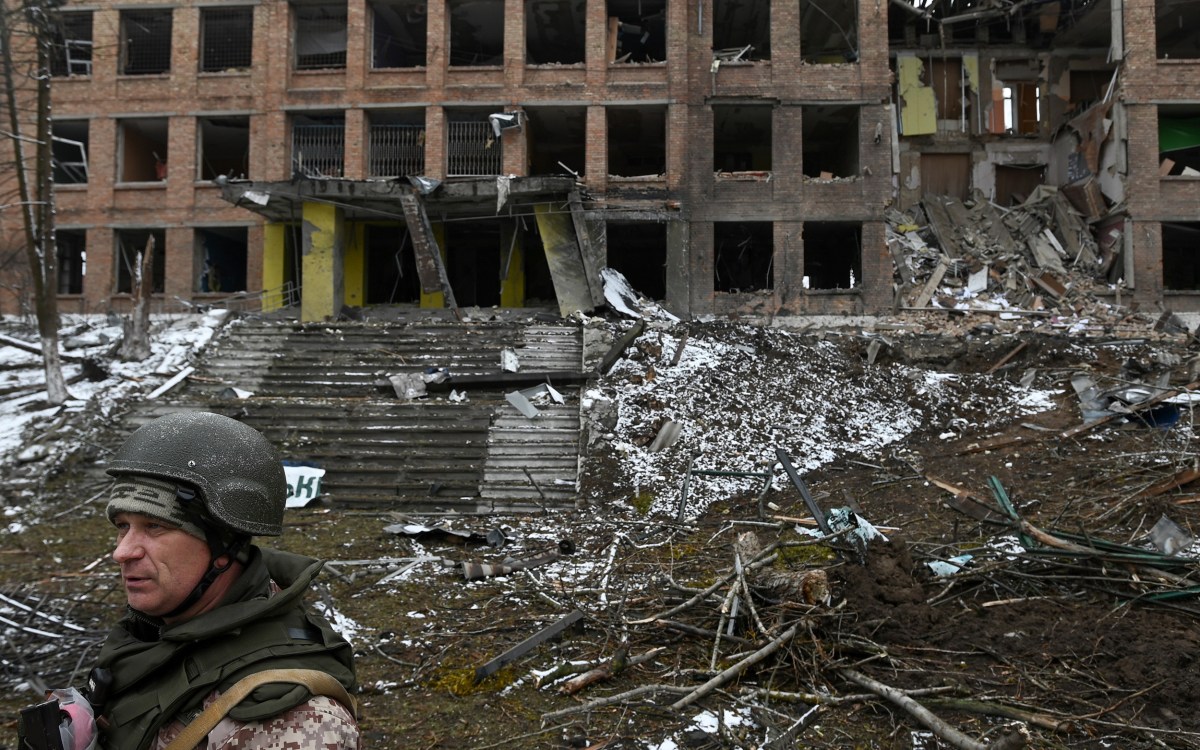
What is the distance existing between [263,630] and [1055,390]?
608 inches

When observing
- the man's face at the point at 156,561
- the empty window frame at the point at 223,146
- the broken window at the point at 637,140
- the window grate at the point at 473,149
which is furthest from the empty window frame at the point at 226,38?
the man's face at the point at 156,561

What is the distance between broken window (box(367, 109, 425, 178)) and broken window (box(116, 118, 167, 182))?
25.2ft

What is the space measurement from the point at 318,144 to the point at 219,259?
18.6ft

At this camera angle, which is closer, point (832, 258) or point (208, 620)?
point (208, 620)

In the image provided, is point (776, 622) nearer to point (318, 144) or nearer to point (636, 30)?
point (636, 30)

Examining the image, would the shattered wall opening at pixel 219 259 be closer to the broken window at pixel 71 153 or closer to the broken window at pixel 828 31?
the broken window at pixel 71 153

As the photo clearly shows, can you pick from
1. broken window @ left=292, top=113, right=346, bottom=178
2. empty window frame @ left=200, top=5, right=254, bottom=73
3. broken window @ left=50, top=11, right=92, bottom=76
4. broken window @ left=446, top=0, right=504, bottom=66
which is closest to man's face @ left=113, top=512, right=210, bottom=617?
broken window @ left=292, top=113, right=346, bottom=178

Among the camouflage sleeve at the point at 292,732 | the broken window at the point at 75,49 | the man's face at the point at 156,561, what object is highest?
the broken window at the point at 75,49

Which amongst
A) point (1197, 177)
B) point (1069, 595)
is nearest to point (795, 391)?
point (1069, 595)

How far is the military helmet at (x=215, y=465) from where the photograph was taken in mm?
1688

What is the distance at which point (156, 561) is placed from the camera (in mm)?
1646

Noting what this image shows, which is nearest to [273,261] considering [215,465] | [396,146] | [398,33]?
[396,146]

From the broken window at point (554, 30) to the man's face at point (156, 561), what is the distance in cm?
2436

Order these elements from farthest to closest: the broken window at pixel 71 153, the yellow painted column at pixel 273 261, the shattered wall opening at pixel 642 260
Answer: the shattered wall opening at pixel 642 260 < the broken window at pixel 71 153 < the yellow painted column at pixel 273 261
